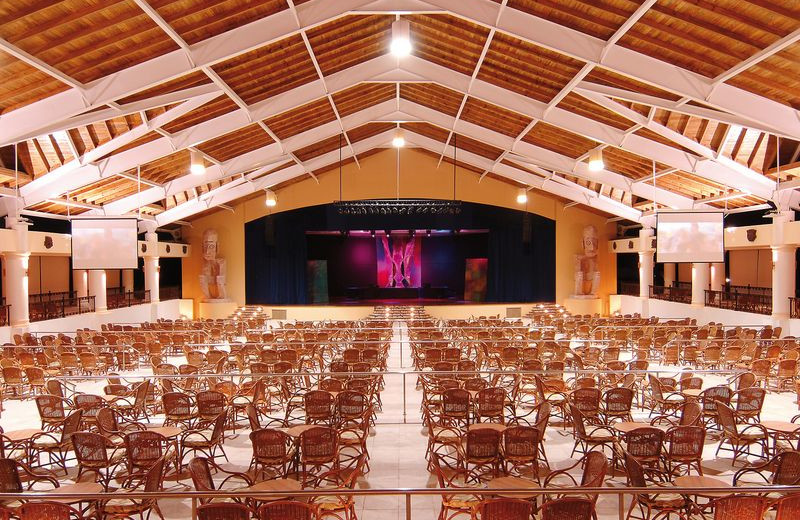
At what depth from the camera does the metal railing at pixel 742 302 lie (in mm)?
18673

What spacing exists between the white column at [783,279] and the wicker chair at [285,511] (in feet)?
55.5

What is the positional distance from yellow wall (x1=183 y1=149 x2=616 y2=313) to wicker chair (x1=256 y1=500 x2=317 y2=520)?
24639 mm

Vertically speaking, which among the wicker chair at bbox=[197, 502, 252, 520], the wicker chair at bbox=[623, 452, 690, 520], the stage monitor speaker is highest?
Answer: the stage monitor speaker

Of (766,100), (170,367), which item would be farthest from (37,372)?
(766,100)

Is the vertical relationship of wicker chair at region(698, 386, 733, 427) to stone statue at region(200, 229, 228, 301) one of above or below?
below

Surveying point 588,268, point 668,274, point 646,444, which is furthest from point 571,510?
point 668,274

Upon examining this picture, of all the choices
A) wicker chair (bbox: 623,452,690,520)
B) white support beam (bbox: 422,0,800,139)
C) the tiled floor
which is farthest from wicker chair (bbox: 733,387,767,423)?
white support beam (bbox: 422,0,800,139)

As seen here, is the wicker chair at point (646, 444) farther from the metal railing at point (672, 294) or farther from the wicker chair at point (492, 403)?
the metal railing at point (672, 294)

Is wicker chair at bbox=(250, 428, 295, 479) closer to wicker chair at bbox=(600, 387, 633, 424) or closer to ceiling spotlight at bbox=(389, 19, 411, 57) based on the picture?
wicker chair at bbox=(600, 387, 633, 424)

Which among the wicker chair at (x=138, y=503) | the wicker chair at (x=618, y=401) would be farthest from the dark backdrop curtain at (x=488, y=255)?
the wicker chair at (x=138, y=503)

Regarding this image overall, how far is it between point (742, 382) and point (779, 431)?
2.10 meters

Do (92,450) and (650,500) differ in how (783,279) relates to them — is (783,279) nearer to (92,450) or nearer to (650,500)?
(650,500)

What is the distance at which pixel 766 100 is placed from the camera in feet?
34.6

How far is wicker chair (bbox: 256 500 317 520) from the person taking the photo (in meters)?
4.03
